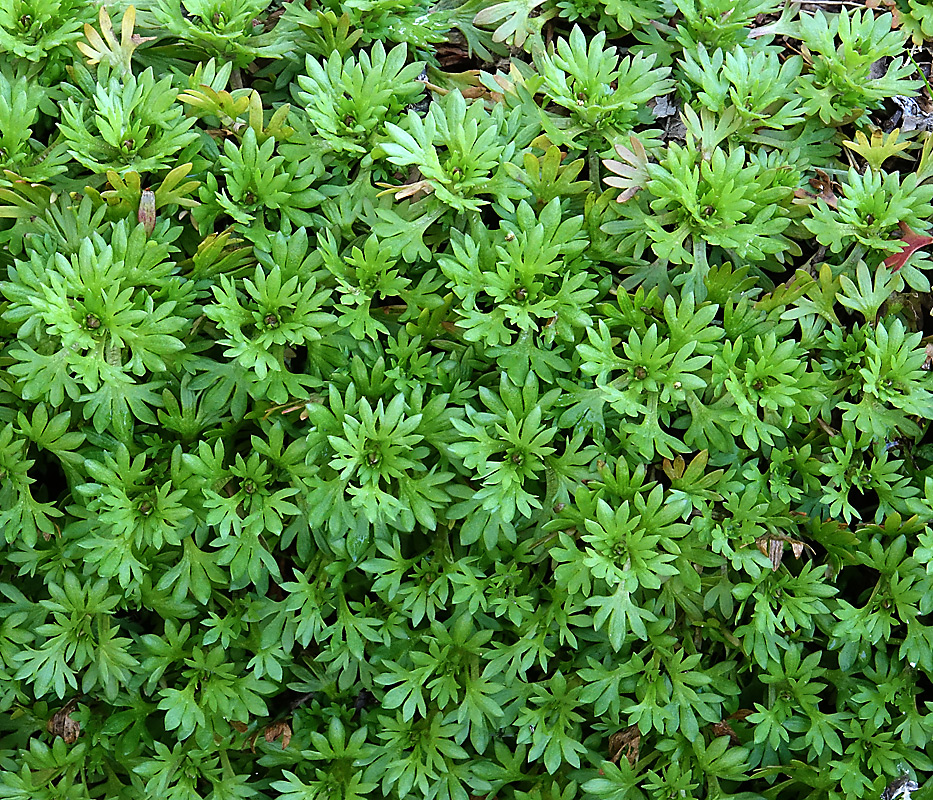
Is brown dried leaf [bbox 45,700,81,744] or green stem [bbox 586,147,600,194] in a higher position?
green stem [bbox 586,147,600,194]

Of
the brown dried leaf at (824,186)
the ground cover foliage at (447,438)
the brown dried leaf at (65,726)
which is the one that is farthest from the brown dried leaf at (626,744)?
the brown dried leaf at (824,186)

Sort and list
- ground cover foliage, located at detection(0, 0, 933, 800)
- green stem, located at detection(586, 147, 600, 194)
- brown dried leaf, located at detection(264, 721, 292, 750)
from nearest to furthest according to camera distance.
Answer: ground cover foliage, located at detection(0, 0, 933, 800)
brown dried leaf, located at detection(264, 721, 292, 750)
green stem, located at detection(586, 147, 600, 194)

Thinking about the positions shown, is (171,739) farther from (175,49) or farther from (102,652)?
(175,49)

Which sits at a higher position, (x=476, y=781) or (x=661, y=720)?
→ (x=661, y=720)

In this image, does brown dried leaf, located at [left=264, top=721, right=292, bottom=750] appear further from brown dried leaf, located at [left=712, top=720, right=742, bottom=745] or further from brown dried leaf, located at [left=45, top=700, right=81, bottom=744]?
brown dried leaf, located at [left=712, top=720, right=742, bottom=745]

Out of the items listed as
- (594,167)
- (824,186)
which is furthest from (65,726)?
(824,186)

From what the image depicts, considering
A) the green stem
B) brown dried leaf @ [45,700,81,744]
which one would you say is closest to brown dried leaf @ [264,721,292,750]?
brown dried leaf @ [45,700,81,744]

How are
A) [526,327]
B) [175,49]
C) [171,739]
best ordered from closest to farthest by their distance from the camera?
[526,327] → [171,739] → [175,49]

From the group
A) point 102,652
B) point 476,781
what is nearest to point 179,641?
point 102,652
